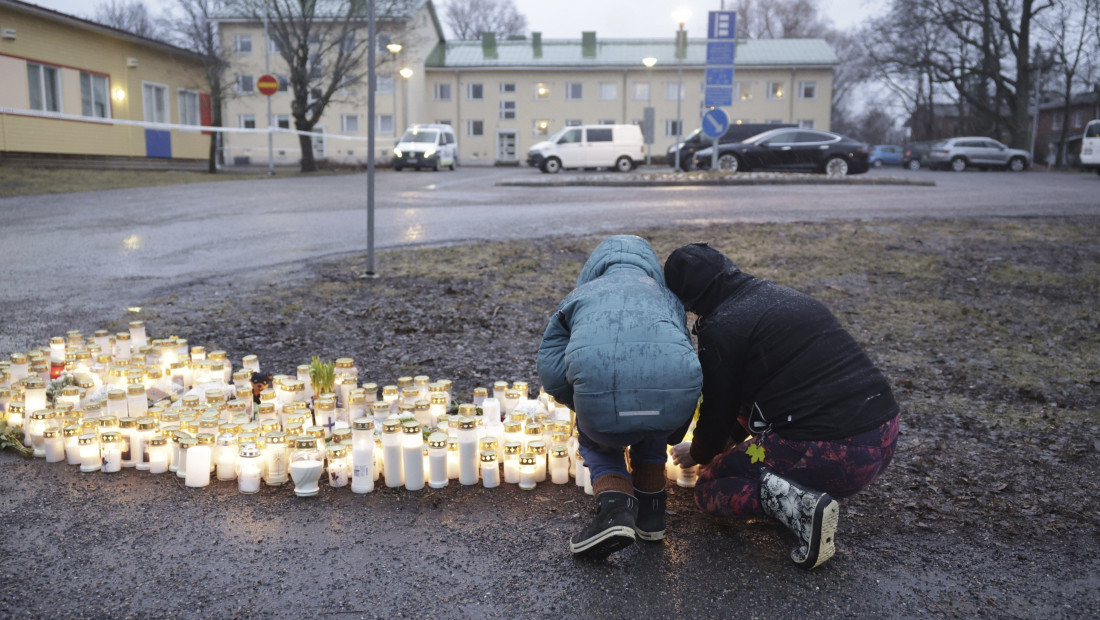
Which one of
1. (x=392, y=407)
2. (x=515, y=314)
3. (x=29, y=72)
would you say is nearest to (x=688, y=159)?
(x=29, y=72)

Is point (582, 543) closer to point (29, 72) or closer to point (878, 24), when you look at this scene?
point (29, 72)

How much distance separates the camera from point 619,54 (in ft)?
182

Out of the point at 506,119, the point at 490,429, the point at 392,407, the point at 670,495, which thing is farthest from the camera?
the point at 506,119

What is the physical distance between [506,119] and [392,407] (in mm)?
52923

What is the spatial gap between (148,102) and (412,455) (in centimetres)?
3178

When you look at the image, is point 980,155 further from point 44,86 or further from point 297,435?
point 297,435

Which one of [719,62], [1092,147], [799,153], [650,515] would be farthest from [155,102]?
[1092,147]

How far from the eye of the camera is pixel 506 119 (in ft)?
182

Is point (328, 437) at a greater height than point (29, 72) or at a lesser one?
lesser

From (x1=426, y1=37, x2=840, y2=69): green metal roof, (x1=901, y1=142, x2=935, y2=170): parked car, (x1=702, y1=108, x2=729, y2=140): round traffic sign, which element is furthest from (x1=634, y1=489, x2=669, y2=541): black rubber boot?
(x1=426, y1=37, x2=840, y2=69): green metal roof

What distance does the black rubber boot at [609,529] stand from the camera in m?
2.75

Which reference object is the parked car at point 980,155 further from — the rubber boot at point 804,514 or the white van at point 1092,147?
the rubber boot at point 804,514

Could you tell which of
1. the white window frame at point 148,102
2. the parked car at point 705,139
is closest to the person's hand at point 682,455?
the parked car at point 705,139

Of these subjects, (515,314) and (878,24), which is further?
(878,24)
